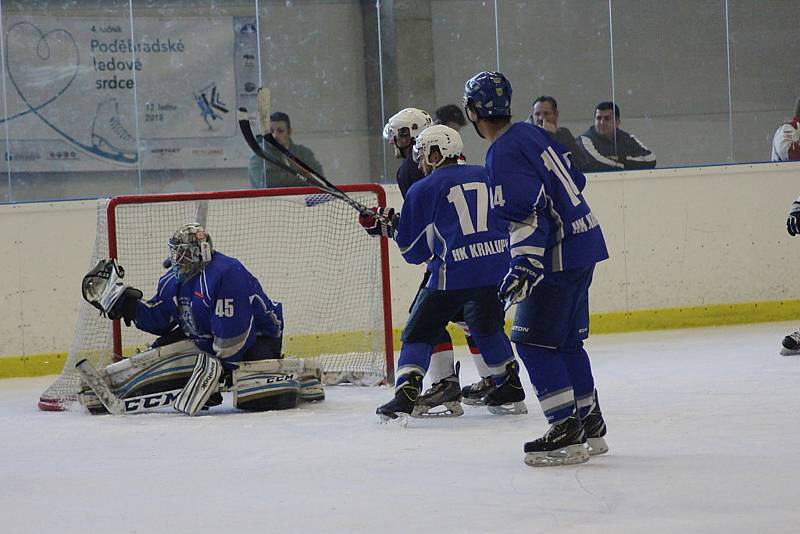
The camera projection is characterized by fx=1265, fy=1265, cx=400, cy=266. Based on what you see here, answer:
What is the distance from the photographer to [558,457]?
11.8 feet

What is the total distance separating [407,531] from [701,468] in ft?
3.31

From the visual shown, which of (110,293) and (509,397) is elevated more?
(110,293)

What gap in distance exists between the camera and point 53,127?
7.15 meters

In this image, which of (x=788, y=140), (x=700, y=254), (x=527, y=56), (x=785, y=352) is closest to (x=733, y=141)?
(x=788, y=140)

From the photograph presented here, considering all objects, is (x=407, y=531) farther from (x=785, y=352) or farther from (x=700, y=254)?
(x=700, y=254)

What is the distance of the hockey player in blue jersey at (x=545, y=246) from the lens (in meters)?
3.49

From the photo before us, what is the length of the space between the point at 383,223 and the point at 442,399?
2.34 ft

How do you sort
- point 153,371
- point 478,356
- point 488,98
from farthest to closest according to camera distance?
point 153,371
point 478,356
point 488,98

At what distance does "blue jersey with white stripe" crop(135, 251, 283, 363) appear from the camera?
5113mm

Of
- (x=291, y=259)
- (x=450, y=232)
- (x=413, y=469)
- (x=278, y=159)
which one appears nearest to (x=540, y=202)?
(x=413, y=469)

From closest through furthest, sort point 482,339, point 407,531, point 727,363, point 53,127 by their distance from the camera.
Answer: point 407,531 → point 482,339 → point 727,363 → point 53,127

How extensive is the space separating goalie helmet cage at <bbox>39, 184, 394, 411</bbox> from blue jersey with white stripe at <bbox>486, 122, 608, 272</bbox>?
7.95 ft

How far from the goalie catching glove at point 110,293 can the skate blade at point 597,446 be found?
7.59ft

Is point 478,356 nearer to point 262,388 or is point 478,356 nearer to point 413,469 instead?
point 262,388
